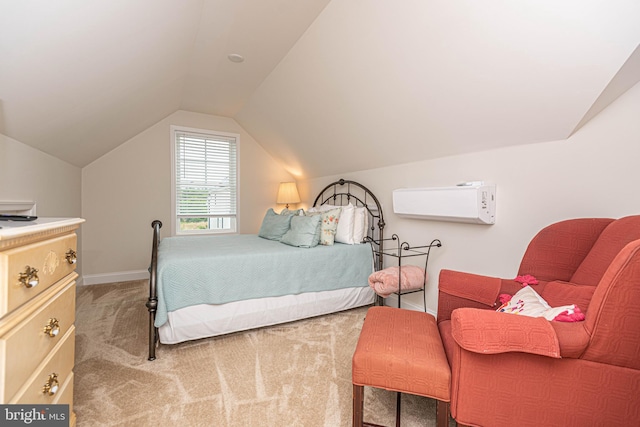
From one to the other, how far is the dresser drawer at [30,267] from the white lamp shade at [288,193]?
3.56 metres

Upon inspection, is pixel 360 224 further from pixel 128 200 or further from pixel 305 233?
pixel 128 200

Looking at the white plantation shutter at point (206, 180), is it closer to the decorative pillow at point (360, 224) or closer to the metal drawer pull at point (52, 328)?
the decorative pillow at point (360, 224)

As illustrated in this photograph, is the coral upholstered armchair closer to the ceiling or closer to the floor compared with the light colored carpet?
closer to the ceiling

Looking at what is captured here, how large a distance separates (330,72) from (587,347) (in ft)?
7.99

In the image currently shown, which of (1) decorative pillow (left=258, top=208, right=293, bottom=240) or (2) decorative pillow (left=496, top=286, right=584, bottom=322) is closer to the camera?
(2) decorative pillow (left=496, top=286, right=584, bottom=322)

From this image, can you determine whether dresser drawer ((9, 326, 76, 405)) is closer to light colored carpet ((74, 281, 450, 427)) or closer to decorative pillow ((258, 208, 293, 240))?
light colored carpet ((74, 281, 450, 427))

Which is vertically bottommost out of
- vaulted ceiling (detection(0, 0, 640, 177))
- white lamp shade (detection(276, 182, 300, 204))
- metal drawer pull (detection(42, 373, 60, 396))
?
metal drawer pull (detection(42, 373, 60, 396))

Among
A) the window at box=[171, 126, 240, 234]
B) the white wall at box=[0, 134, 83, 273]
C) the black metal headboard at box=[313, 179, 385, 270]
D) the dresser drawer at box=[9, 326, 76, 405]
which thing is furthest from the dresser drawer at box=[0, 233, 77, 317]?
the window at box=[171, 126, 240, 234]

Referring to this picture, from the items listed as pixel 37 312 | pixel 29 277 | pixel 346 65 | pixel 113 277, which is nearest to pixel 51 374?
pixel 37 312

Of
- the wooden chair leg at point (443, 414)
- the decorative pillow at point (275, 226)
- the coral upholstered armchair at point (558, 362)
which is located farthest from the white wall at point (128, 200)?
the coral upholstered armchair at point (558, 362)

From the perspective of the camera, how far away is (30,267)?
0.92 metres

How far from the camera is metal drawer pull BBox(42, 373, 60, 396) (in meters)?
1.04

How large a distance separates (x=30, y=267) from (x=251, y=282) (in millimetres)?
1580

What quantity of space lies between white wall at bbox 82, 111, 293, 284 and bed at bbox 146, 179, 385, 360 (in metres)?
1.34
